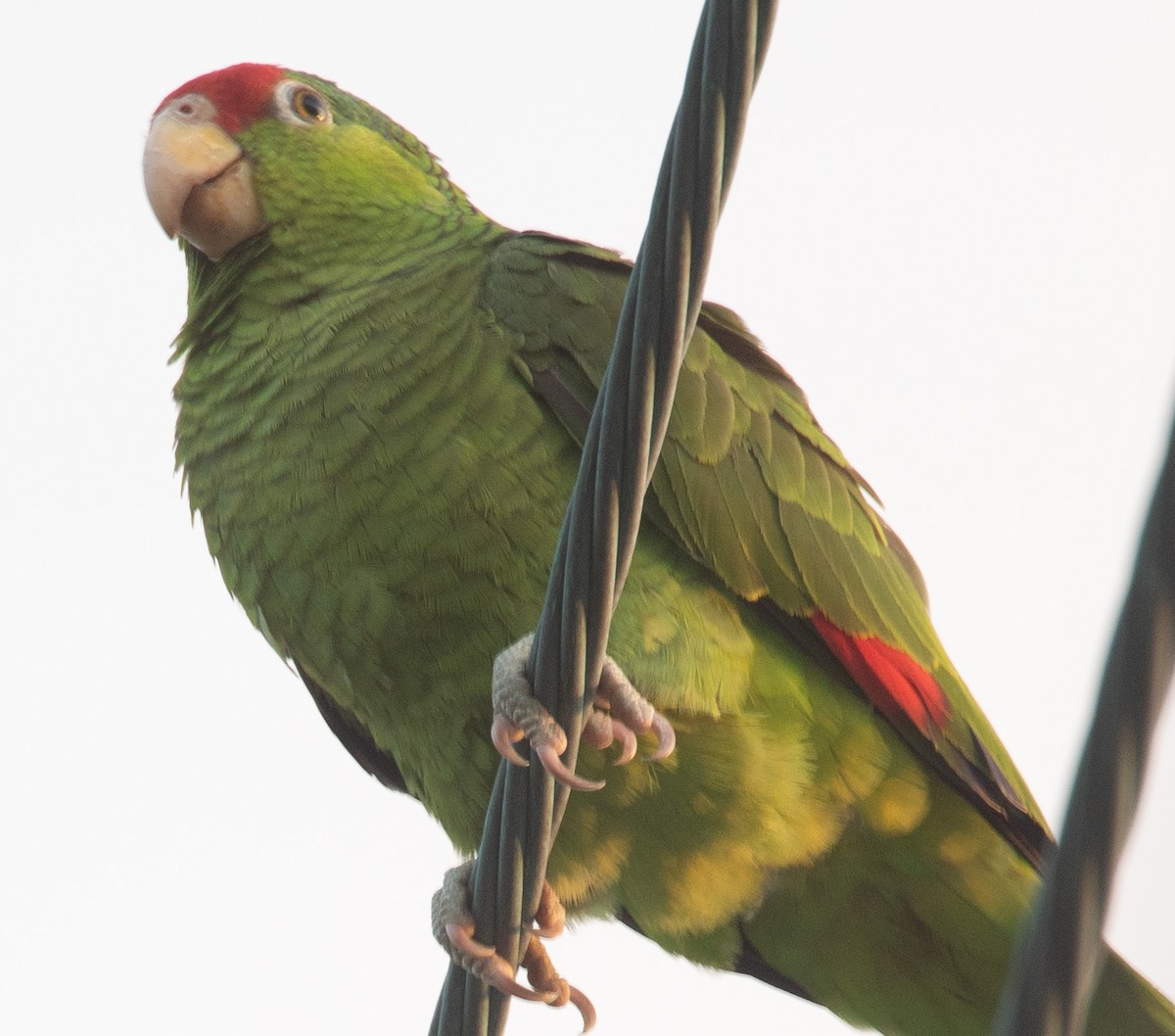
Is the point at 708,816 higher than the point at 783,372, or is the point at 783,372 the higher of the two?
the point at 783,372

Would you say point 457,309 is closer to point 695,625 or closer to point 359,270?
point 359,270

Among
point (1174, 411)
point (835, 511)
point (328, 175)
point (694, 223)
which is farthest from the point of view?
point (328, 175)

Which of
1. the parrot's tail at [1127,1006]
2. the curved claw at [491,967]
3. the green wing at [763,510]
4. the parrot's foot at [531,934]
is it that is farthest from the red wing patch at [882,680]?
the curved claw at [491,967]

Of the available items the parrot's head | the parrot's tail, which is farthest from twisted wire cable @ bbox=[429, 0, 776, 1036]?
the parrot's head

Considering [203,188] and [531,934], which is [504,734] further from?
[203,188]

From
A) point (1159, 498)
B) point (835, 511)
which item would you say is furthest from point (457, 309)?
point (1159, 498)

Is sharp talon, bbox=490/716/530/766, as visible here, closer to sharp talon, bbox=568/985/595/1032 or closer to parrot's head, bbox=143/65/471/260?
sharp talon, bbox=568/985/595/1032

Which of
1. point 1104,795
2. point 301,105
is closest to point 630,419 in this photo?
point 1104,795
